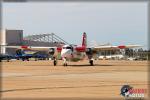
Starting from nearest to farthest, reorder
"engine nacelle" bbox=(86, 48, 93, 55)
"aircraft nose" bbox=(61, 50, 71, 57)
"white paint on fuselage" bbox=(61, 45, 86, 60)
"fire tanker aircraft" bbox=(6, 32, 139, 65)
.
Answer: "aircraft nose" bbox=(61, 50, 71, 57), "white paint on fuselage" bbox=(61, 45, 86, 60), "fire tanker aircraft" bbox=(6, 32, 139, 65), "engine nacelle" bbox=(86, 48, 93, 55)

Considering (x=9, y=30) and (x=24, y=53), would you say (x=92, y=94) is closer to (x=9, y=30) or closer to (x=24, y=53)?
(x=24, y=53)

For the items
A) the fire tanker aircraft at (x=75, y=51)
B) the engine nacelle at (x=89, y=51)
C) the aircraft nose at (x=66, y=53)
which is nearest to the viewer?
Answer: the aircraft nose at (x=66, y=53)

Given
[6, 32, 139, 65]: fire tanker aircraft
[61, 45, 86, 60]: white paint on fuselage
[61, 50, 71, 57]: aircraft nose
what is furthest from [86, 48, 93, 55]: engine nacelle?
[61, 50, 71, 57]: aircraft nose

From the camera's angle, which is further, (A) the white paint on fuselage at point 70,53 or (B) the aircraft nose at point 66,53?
(A) the white paint on fuselage at point 70,53

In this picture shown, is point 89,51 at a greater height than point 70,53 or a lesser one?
greater

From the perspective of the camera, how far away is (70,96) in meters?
16.7

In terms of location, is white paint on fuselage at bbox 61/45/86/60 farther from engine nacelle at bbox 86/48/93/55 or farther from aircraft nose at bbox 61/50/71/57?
engine nacelle at bbox 86/48/93/55

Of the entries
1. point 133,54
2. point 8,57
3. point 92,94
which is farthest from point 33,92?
point 133,54

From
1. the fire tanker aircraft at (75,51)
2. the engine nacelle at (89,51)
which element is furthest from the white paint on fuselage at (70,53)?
the engine nacelle at (89,51)

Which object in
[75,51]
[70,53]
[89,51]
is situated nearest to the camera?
[70,53]

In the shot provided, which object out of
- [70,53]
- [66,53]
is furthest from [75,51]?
[66,53]

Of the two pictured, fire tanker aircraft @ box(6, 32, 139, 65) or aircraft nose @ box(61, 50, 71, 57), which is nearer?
aircraft nose @ box(61, 50, 71, 57)

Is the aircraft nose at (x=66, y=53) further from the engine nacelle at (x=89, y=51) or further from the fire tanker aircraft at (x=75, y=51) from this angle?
the engine nacelle at (x=89, y=51)

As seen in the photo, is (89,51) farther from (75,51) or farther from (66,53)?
Answer: (66,53)
